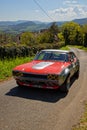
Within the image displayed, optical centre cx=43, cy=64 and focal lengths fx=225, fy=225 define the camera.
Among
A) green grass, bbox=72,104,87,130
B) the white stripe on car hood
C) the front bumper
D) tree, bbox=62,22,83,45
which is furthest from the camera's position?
tree, bbox=62,22,83,45

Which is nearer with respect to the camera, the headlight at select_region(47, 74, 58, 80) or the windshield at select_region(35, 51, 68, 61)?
the headlight at select_region(47, 74, 58, 80)

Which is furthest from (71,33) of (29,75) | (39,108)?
(39,108)

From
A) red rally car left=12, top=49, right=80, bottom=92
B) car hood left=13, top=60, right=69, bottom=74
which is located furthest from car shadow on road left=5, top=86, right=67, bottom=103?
car hood left=13, top=60, right=69, bottom=74

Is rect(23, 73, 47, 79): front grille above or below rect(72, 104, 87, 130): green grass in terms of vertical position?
above

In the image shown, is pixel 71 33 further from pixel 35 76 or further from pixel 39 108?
pixel 39 108

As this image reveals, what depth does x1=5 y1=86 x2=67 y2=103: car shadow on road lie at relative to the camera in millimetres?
7625

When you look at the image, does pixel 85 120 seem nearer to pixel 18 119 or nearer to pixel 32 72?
pixel 18 119

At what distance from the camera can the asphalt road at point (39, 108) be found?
541 centimetres

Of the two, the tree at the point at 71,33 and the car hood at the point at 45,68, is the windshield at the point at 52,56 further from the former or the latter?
the tree at the point at 71,33

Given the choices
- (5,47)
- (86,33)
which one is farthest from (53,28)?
(5,47)

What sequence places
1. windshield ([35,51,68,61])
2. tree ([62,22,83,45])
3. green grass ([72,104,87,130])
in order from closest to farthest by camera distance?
green grass ([72,104,87,130]) < windshield ([35,51,68,61]) < tree ([62,22,83,45])

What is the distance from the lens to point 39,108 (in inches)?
259

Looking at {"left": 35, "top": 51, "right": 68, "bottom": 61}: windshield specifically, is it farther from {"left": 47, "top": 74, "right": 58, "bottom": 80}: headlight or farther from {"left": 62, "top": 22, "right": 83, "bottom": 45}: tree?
{"left": 62, "top": 22, "right": 83, "bottom": 45}: tree

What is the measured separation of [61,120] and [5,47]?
12981 millimetres
